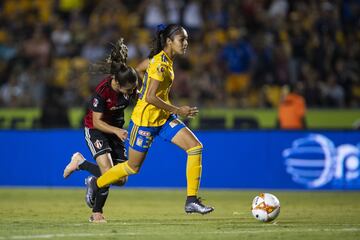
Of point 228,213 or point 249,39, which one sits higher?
point 249,39

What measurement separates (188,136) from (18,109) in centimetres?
1019

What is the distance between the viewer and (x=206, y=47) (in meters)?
20.4

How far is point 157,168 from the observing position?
17.4 meters

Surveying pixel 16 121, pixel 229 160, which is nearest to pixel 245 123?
pixel 229 160

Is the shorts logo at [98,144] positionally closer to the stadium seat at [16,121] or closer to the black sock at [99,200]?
the black sock at [99,200]

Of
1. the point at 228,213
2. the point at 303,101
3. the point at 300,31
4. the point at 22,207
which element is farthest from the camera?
the point at 300,31

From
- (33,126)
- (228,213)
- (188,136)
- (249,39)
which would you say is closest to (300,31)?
(249,39)

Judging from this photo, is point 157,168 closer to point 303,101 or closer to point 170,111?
point 303,101

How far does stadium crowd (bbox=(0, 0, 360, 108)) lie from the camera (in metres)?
19.5

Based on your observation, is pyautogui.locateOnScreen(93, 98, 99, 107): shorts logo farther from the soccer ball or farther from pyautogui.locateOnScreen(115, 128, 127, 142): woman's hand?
the soccer ball

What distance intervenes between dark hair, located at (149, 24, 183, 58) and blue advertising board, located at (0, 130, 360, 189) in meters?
6.96

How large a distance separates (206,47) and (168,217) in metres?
9.65

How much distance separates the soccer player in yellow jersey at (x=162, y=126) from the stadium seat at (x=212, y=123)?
7.87 metres

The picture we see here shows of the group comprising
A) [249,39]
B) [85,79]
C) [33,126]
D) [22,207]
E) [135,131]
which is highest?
[249,39]
